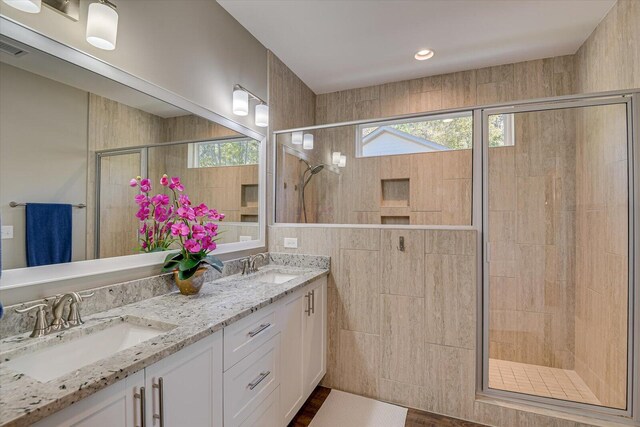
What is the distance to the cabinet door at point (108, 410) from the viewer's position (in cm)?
69

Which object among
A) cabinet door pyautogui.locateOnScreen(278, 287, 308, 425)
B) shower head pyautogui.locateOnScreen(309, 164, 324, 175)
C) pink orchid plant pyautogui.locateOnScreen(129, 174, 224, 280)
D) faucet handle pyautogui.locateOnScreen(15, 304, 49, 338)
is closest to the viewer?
faucet handle pyautogui.locateOnScreen(15, 304, 49, 338)

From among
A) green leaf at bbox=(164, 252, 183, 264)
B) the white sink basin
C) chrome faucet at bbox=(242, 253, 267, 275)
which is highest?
green leaf at bbox=(164, 252, 183, 264)

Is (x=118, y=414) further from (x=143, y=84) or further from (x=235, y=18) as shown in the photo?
(x=235, y=18)

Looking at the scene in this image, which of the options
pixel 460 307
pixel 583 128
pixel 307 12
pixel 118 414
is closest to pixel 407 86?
pixel 307 12

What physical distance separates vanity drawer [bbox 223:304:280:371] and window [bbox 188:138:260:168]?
0.99m

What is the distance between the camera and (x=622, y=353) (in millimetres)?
1752

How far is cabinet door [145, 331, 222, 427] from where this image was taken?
0.92 meters

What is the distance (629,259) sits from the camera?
1.73 metres

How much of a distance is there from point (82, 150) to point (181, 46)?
35.3 inches

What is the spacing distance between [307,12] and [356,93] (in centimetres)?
135

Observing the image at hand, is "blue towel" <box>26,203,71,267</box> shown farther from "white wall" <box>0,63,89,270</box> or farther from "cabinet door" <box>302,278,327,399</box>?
"cabinet door" <box>302,278,327,399</box>

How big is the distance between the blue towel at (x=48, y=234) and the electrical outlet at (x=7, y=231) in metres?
0.05

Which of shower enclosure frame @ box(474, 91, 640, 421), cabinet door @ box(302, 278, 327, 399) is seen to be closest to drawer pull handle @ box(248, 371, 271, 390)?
cabinet door @ box(302, 278, 327, 399)

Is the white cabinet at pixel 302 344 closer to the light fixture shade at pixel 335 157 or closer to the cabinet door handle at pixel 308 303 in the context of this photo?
the cabinet door handle at pixel 308 303
